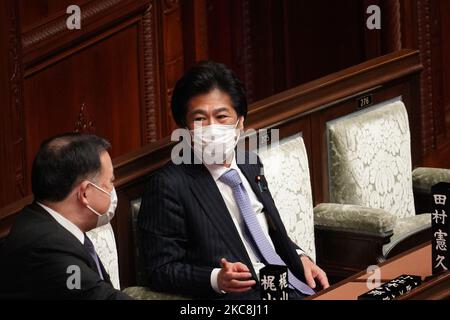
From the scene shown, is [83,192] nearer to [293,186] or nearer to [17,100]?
[293,186]

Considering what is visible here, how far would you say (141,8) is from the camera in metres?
5.63

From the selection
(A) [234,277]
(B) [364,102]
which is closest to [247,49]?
(B) [364,102]

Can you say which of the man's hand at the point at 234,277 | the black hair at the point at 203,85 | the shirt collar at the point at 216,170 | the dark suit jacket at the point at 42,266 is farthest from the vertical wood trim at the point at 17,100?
the dark suit jacket at the point at 42,266

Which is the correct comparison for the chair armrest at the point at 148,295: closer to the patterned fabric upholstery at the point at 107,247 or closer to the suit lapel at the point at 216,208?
the patterned fabric upholstery at the point at 107,247

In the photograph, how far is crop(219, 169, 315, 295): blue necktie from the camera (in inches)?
172

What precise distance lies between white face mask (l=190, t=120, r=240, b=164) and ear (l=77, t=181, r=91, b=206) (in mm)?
614

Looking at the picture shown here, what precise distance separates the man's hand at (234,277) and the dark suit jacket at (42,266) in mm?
520

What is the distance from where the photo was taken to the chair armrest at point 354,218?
492 cm

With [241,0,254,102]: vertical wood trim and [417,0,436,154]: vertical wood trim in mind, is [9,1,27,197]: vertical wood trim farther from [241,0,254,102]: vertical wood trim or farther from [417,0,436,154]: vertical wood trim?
[417,0,436,154]: vertical wood trim

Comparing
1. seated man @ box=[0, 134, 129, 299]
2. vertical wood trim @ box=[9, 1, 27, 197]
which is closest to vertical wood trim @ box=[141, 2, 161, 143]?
vertical wood trim @ box=[9, 1, 27, 197]
